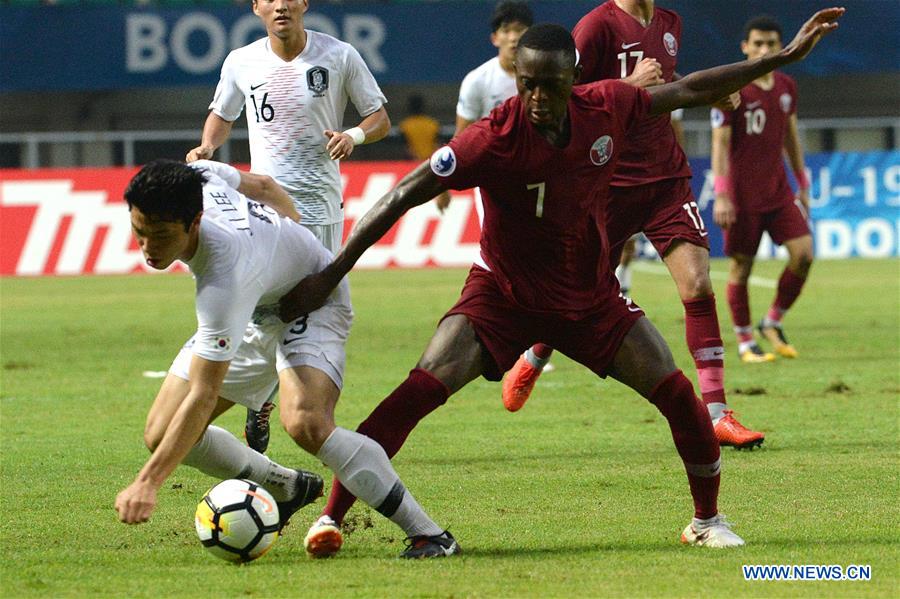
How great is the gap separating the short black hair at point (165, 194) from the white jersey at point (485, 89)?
590 cm

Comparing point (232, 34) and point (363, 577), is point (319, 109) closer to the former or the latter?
point (363, 577)

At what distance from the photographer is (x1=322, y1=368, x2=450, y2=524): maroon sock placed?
582 centimetres

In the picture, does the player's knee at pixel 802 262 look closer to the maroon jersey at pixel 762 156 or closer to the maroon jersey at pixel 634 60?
the maroon jersey at pixel 762 156

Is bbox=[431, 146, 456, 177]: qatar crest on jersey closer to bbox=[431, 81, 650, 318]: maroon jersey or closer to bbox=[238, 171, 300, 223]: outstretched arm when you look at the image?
bbox=[431, 81, 650, 318]: maroon jersey

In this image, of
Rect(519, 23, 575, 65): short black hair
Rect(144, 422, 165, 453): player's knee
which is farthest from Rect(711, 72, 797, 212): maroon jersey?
Rect(144, 422, 165, 453): player's knee

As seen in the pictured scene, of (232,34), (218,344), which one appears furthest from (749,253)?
(232,34)

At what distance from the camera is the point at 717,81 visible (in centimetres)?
597

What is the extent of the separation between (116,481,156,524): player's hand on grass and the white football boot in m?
2.06

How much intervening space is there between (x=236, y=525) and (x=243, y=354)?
2.37 ft

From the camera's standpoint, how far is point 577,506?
6801 mm

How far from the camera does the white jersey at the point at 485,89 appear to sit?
A: 11.1 meters

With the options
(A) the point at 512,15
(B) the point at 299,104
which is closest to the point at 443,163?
(B) the point at 299,104

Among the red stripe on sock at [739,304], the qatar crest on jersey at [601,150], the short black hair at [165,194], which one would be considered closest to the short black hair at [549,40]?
the qatar crest on jersey at [601,150]

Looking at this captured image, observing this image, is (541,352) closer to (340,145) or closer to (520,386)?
(520,386)
